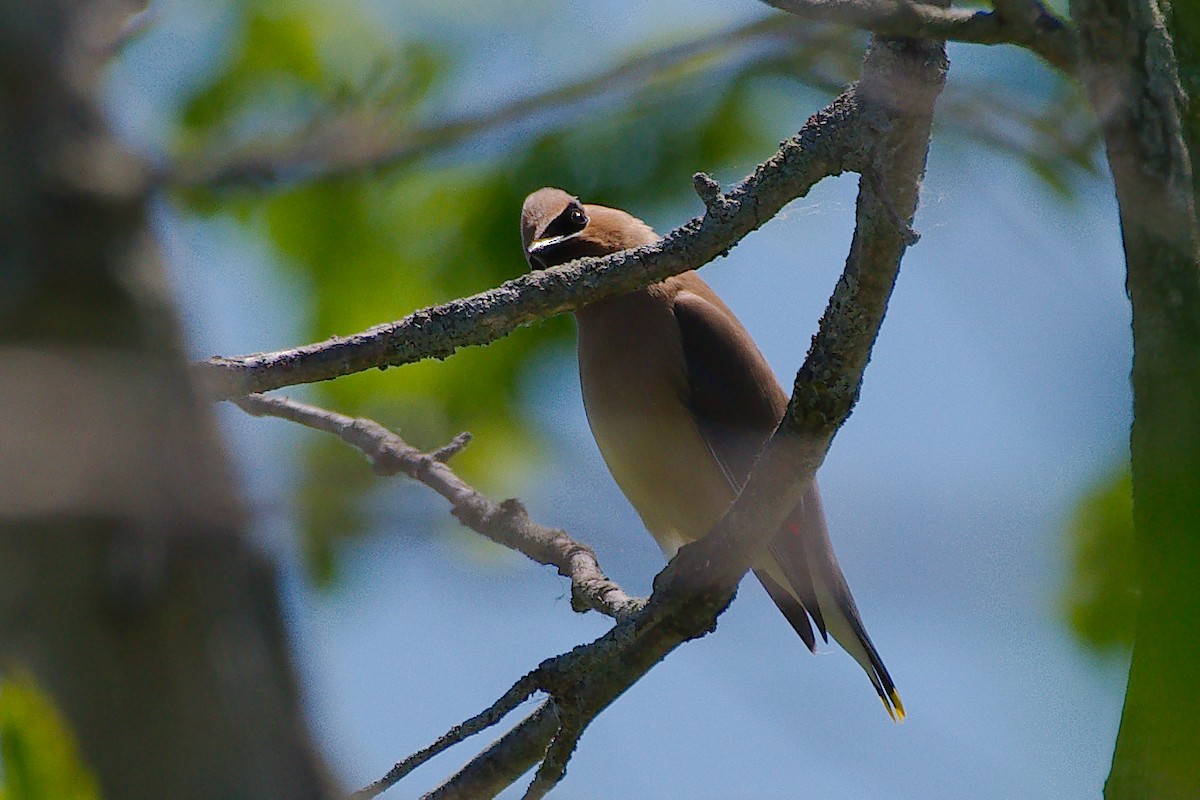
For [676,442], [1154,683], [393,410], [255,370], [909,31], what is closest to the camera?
[1154,683]

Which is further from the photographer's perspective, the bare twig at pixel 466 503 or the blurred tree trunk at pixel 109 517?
the bare twig at pixel 466 503

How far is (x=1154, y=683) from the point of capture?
180 centimetres

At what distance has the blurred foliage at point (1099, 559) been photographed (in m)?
3.22

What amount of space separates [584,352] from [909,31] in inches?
106

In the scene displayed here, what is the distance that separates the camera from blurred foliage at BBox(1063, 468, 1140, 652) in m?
3.22

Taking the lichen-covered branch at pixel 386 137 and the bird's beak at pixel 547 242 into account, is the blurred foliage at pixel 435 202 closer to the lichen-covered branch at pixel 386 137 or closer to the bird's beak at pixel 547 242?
the bird's beak at pixel 547 242

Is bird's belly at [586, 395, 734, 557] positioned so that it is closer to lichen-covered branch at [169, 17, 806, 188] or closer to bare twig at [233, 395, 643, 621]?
bare twig at [233, 395, 643, 621]

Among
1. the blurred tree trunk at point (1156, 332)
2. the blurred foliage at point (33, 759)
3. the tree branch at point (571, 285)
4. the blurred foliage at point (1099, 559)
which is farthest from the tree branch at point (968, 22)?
the blurred foliage at point (33, 759)

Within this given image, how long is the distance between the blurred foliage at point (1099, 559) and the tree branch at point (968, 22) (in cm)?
123

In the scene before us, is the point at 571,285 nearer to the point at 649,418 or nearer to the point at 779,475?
the point at 779,475

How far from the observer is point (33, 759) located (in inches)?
58.2

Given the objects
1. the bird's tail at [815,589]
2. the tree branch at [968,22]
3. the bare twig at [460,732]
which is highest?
the bird's tail at [815,589]

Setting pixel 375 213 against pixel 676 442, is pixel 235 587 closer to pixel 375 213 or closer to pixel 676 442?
pixel 676 442

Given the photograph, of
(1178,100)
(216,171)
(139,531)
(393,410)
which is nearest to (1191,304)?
(1178,100)
